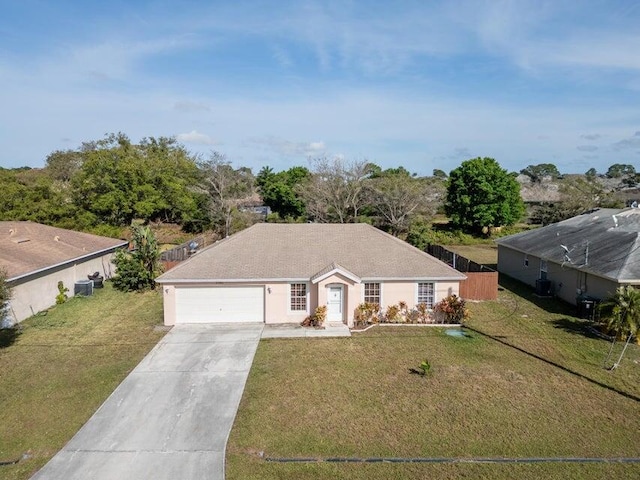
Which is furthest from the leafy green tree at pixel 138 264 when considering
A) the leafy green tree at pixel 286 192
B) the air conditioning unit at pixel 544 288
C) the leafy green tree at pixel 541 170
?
the leafy green tree at pixel 541 170

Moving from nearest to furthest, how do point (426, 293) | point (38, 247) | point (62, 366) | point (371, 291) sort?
point (62, 366) → point (371, 291) → point (426, 293) → point (38, 247)

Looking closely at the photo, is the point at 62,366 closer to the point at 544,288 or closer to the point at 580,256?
the point at 544,288

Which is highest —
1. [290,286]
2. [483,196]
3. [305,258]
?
[483,196]

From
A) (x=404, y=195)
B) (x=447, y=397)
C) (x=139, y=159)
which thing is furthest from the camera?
(x=404, y=195)

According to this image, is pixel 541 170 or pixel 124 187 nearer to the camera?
pixel 124 187

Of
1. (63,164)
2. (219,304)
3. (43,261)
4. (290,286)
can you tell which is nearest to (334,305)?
(290,286)

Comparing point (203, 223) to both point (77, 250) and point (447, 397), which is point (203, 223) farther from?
point (447, 397)

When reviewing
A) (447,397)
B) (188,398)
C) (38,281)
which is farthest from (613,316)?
(38,281)

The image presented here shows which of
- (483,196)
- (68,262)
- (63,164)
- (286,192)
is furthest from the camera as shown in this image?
(63,164)
